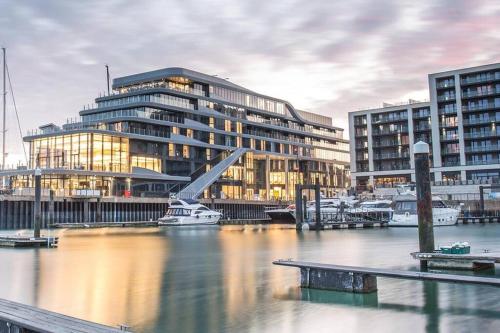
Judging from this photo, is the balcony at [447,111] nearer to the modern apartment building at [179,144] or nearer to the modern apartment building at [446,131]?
the modern apartment building at [446,131]

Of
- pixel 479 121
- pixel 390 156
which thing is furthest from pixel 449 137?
pixel 390 156

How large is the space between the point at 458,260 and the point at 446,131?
3387 inches

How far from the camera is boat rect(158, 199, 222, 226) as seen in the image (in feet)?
235

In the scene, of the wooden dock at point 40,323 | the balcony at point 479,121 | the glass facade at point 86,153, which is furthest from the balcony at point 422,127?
the wooden dock at point 40,323

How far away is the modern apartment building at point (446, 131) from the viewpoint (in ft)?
310

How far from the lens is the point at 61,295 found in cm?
1501

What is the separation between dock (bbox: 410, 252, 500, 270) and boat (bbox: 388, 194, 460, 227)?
4123 centimetres

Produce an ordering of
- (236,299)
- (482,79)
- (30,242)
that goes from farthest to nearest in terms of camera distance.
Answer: (482,79) < (30,242) < (236,299)

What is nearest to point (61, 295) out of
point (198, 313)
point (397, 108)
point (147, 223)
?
point (198, 313)

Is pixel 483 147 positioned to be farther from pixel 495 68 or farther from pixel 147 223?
pixel 147 223

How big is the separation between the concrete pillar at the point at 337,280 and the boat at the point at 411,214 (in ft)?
153

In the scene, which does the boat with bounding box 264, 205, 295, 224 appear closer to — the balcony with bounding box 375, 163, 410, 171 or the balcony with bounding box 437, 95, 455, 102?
the balcony with bounding box 375, 163, 410, 171

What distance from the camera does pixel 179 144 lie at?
9706cm

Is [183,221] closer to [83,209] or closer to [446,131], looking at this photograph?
[83,209]
